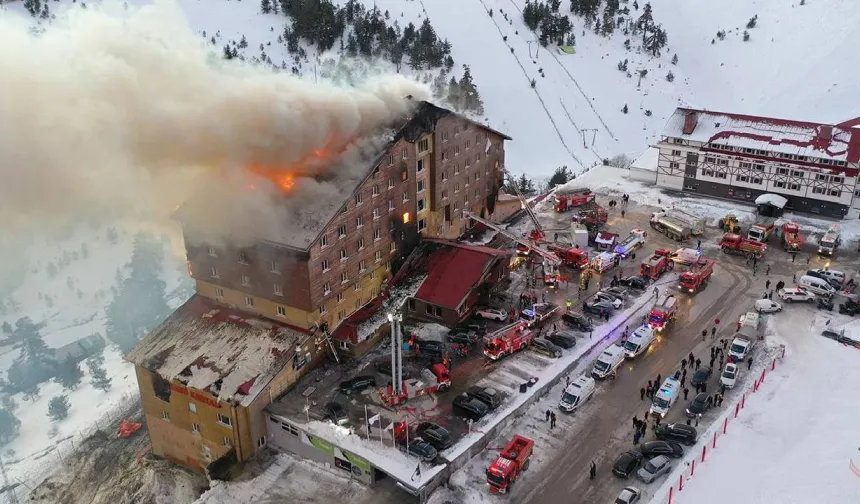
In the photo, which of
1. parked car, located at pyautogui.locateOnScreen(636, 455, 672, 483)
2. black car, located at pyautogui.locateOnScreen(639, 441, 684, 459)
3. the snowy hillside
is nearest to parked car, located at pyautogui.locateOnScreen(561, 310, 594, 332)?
black car, located at pyautogui.locateOnScreen(639, 441, 684, 459)

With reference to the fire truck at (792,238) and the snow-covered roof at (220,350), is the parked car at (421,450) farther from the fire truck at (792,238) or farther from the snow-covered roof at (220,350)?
the fire truck at (792,238)

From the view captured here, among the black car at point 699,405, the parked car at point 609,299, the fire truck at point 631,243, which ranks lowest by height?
the black car at point 699,405

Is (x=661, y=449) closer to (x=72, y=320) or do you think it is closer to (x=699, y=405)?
(x=699, y=405)

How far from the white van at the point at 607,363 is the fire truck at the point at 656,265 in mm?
12566

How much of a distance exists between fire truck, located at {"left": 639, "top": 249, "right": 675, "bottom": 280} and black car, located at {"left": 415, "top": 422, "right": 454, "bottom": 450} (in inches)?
999

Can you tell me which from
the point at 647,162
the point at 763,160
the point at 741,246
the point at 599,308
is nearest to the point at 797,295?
the point at 741,246

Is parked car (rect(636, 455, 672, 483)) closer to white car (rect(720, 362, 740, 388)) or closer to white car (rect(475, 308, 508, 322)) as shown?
white car (rect(720, 362, 740, 388))

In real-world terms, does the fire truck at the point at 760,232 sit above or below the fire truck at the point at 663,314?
above

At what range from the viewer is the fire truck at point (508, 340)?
46.8m

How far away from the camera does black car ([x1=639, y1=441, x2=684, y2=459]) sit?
127 ft

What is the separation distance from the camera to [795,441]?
1571 inches

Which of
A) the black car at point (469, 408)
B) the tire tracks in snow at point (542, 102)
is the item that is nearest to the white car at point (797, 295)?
the black car at point (469, 408)

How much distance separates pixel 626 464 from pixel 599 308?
1641 centimetres

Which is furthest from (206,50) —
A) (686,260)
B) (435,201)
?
(686,260)
